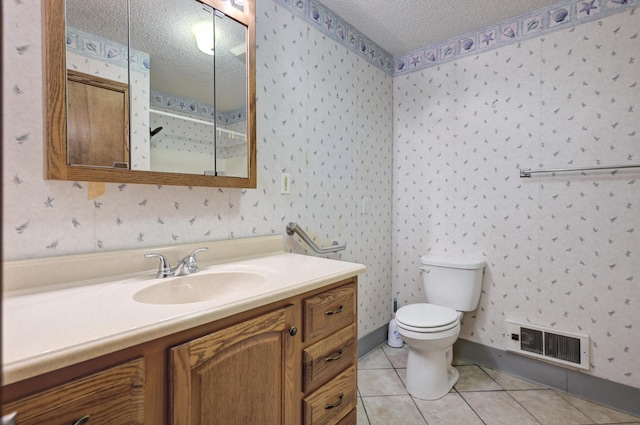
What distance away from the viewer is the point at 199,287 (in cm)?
117

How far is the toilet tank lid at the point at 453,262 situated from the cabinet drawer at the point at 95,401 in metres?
1.87

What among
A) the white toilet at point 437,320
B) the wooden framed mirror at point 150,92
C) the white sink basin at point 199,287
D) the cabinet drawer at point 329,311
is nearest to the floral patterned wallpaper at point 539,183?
the white toilet at point 437,320

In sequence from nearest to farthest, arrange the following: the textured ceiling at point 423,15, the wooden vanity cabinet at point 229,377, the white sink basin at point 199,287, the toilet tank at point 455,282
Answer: the wooden vanity cabinet at point 229,377, the white sink basin at point 199,287, the textured ceiling at point 423,15, the toilet tank at point 455,282

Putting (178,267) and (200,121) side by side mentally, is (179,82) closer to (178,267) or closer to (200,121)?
(200,121)

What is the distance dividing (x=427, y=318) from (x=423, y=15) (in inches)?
71.7

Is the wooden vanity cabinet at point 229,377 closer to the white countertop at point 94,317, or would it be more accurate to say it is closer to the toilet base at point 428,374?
the white countertop at point 94,317

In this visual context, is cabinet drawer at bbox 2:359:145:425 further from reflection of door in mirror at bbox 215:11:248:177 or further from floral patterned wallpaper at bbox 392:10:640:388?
floral patterned wallpaper at bbox 392:10:640:388

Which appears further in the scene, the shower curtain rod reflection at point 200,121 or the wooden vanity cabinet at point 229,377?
the shower curtain rod reflection at point 200,121

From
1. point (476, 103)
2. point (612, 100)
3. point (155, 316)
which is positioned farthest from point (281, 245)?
point (612, 100)

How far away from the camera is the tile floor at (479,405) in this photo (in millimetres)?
1641

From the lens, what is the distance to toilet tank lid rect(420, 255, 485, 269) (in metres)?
2.07

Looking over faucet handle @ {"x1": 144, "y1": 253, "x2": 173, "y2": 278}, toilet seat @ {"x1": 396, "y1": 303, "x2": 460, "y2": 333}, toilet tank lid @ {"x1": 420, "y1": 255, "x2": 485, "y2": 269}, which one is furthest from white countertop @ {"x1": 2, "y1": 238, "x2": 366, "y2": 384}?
toilet tank lid @ {"x1": 420, "y1": 255, "x2": 485, "y2": 269}

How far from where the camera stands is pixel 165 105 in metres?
1.22

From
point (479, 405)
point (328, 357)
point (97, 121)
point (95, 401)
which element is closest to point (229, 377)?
point (95, 401)
